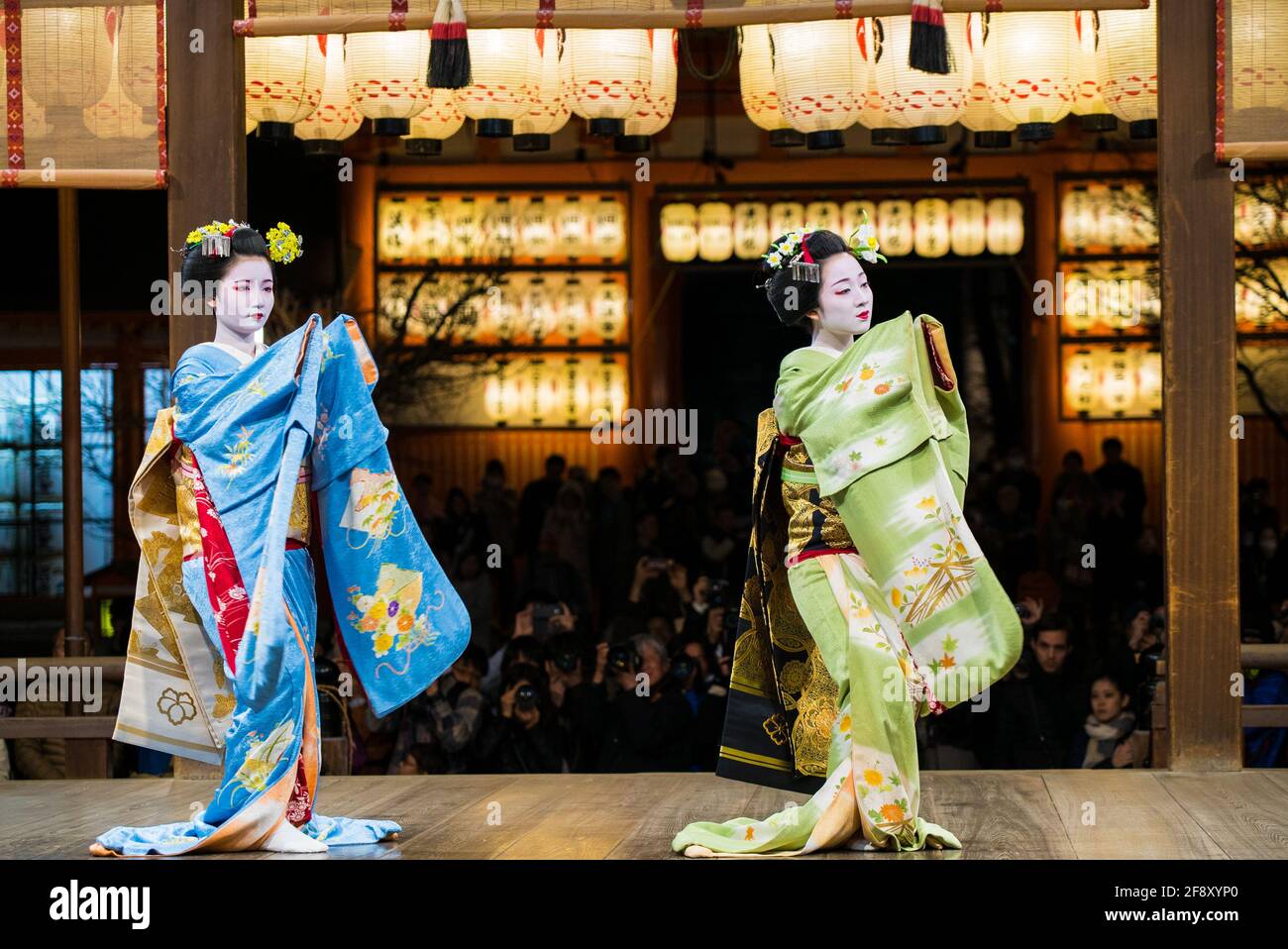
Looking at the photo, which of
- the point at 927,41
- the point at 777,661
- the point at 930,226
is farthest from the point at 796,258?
the point at 930,226

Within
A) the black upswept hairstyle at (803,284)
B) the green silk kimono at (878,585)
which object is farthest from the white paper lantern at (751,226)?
the green silk kimono at (878,585)

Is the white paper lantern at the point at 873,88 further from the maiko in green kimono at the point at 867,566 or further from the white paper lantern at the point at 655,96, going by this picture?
the maiko in green kimono at the point at 867,566

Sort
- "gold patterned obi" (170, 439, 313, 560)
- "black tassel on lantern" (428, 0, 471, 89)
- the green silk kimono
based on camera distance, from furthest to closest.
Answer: "black tassel on lantern" (428, 0, 471, 89)
"gold patterned obi" (170, 439, 313, 560)
the green silk kimono

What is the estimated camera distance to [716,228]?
11.7 metres

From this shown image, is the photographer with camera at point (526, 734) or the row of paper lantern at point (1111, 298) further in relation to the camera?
the row of paper lantern at point (1111, 298)

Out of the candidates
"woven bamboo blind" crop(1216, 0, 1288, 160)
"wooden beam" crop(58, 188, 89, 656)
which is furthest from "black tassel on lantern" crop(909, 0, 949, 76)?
"wooden beam" crop(58, 188, 89, 656)

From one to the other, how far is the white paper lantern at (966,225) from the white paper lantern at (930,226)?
0.15ft

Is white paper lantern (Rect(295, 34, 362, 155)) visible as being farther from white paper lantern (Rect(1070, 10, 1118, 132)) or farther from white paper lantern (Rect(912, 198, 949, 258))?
white paper lantern (Rect(912, 198, 949, 258))

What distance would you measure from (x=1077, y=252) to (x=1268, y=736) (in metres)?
5.64

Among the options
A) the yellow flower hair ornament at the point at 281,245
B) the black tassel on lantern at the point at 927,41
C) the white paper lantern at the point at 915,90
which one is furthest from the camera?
the white paper lantern at the point at 915,90

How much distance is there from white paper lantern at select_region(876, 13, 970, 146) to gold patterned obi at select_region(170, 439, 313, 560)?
10.6ft

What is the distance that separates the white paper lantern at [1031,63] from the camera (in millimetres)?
7496

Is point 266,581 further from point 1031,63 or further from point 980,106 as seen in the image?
point 980,106

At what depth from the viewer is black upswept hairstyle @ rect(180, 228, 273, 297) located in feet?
16.4
